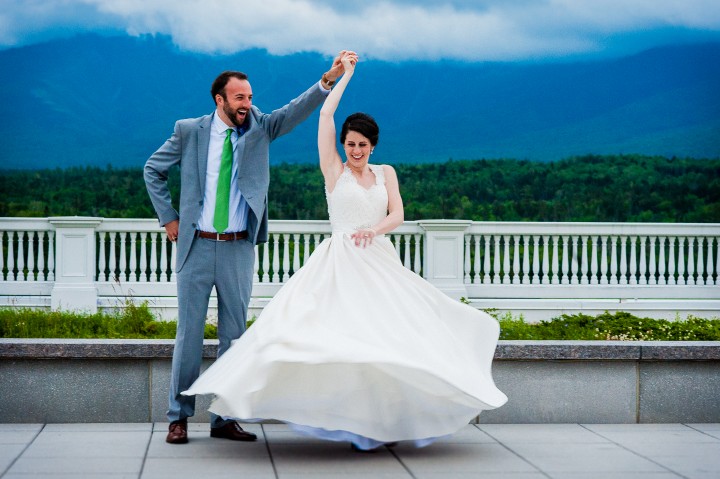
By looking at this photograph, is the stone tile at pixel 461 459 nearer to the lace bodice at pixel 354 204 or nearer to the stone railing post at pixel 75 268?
the lace bodice at pixel 354 204

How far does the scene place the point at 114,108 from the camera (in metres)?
20.1

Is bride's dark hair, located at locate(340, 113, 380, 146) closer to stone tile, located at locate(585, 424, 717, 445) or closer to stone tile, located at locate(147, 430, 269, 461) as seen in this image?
stone tile, located at locate(147, 430, 269, 461)

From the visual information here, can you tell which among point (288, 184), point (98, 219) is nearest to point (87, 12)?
point (288, 184)

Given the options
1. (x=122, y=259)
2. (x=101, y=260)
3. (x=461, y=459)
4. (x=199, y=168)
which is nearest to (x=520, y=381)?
(x=461, y=459)

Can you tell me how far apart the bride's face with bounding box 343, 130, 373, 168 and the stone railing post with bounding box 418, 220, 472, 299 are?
21.3 feet

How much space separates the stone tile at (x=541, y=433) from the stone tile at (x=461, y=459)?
0.24 metres

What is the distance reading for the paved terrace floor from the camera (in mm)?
3949

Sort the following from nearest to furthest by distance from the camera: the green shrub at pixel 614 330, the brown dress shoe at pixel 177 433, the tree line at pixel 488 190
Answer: the brown dress shoe at pixel 177 433 → the green shrub at pixel 614 330 → the tree line at pixel 488 190

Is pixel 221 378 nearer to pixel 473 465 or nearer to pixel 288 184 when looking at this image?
pixel 473 465

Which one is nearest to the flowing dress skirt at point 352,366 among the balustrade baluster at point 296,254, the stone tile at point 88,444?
the stone tile at point 88,444

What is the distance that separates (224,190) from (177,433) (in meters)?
1.15

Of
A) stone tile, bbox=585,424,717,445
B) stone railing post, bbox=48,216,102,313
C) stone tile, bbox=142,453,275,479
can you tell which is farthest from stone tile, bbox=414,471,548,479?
stone railing post, bbox=48,216,102,313

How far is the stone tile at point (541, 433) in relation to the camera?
15.5 feet

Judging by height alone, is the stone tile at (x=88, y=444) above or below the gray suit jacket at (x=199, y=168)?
below
